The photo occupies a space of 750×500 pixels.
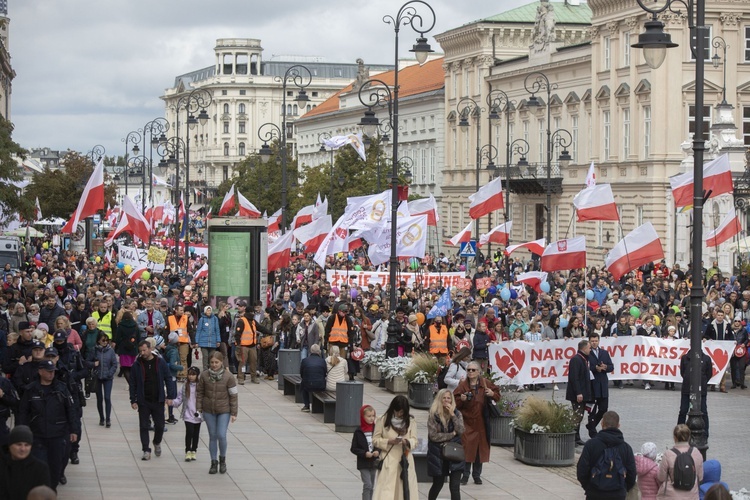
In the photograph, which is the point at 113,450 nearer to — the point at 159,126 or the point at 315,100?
the point at 159,126

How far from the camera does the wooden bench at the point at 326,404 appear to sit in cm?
2134

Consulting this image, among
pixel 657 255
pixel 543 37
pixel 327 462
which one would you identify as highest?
pixel 543 37

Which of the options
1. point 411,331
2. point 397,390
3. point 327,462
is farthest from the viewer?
point 411,331

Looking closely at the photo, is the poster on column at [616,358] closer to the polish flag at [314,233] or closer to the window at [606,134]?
the polish flag at [314,233]

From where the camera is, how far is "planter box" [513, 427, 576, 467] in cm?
1795

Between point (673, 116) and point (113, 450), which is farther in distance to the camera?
point (673, 116)

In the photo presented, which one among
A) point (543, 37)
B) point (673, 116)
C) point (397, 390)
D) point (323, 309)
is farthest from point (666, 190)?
point (397, 390)

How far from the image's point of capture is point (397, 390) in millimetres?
24953

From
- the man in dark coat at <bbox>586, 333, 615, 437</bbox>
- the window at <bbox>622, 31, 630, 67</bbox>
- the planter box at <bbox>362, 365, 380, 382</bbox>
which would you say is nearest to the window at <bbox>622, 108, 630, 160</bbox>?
the window at <bbox>622, 31, 630, 67</bbox>

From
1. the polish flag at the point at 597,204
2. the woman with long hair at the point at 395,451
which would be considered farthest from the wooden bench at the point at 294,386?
the woman with long hair at the point at 395,451

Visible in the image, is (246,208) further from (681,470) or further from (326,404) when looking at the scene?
(681,470)

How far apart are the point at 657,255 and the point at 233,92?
165455 mm

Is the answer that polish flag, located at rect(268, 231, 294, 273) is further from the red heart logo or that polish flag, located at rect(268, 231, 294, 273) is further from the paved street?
the red heart logo

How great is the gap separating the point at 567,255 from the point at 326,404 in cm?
1032
